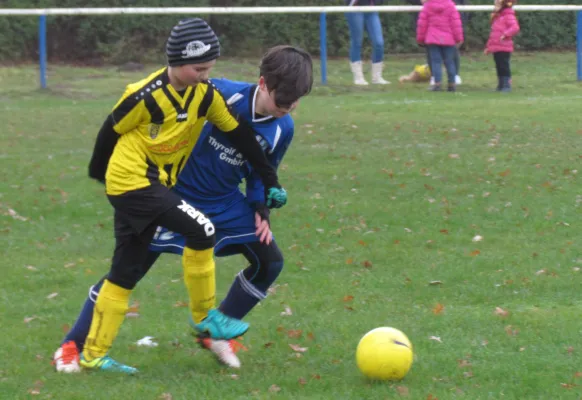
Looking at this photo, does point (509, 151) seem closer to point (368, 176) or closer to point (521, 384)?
point (368, 176)

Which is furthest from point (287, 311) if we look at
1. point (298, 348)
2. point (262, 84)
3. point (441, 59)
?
point (441, 59)

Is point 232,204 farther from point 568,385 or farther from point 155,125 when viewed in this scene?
point 568,385

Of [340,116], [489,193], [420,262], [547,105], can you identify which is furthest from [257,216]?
[547,105]

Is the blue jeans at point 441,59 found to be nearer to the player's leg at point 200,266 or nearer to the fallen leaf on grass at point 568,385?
the player's leg at point 200,266

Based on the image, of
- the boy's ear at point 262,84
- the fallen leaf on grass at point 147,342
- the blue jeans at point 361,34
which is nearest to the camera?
the boy's ear at point 262,84

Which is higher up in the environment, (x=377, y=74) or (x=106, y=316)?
(x=106, y=316)

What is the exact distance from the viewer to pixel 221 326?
205 inches

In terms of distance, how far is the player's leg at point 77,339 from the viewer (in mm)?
5188

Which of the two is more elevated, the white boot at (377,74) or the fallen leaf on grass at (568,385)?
the fallen leaf on grass at (568,385)

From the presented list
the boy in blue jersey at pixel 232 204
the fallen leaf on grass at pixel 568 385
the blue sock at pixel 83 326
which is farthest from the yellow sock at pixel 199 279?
the fallen leaf on grass at pixel 568 385

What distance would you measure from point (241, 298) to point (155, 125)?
42.5 inches

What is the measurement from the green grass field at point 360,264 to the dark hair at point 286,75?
4.53 ft

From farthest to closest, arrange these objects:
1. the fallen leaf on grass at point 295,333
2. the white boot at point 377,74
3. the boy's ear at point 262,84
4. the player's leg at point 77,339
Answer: the white boot at point 377,74 < the fallen leaf on grass at point 295,333 < the player's leg at point 77,339 < the boy's ear at point 262,84

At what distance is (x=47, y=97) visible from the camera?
690 inches
